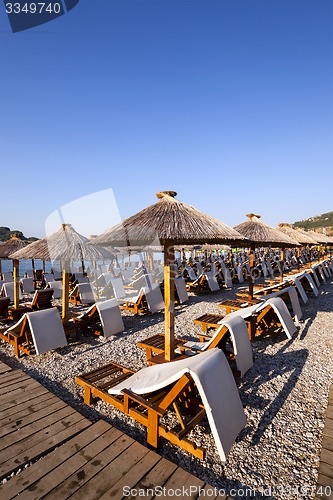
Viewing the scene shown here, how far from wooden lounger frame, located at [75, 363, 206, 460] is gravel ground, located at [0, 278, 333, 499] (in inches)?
7.2

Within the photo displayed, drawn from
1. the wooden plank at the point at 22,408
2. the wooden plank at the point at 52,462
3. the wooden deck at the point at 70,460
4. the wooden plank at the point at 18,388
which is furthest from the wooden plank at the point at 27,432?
A: the wooden plank at the point at 18,388

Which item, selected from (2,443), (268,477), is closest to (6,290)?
(2,443)

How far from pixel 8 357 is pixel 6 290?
16.1ft

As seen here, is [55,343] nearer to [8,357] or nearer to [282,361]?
[8,357]

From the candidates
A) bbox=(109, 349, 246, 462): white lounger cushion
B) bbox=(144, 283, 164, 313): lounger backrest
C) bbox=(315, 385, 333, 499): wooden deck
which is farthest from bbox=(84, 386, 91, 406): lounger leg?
bbox=(144, 283, 164, 313): lounger backrest

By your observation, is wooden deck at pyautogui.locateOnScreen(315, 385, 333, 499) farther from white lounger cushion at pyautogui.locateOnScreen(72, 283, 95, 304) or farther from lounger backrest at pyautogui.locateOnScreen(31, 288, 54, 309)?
white lounger cushion at pyautogui.locateOnScreen(72, 283, 95, 304)

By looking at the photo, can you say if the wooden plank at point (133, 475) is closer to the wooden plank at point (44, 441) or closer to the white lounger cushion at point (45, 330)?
the wooden plank at point (44, 441)

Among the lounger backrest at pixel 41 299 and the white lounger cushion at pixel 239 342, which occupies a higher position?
the lounger backrest at pixel 41 299

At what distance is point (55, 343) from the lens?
4695 millimetres

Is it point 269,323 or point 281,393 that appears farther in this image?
point 269,323

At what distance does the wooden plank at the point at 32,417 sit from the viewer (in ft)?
8.21

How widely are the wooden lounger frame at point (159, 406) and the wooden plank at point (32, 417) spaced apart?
0.35 meters

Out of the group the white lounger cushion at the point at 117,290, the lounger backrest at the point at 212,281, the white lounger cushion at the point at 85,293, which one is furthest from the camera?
the lounger backrest at the point at 212,281

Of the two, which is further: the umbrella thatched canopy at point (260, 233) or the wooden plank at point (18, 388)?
the umbrella thatched canopy at point (260, 233)
